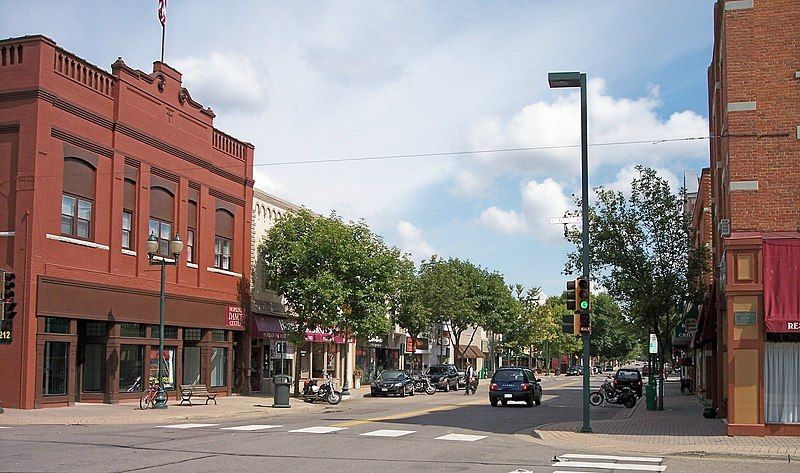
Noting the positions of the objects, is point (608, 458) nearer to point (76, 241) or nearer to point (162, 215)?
point (76, 241)

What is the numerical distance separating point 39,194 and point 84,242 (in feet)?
9.17

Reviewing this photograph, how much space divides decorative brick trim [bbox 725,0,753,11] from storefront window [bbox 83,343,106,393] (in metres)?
23.5

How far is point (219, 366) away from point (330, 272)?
668 centimetres

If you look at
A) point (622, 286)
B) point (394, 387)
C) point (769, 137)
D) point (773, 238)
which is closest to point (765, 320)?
point (773, 238)

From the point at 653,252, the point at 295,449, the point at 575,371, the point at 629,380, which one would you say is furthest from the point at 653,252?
the point at 575,371

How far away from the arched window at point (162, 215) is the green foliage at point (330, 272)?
7.11 meters

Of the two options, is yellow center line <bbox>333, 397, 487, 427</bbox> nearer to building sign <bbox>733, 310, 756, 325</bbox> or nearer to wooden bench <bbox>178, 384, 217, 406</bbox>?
wooden bench <bbox>178, 384, 217, 406</bbox>

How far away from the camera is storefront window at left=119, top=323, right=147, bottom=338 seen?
32584 mm

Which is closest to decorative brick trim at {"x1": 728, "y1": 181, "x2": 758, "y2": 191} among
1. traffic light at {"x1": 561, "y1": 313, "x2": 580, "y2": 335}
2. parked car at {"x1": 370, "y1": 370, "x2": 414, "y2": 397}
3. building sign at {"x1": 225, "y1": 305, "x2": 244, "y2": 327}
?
traffic light at {"x1": 561, "y1": 313, "x2": 580, "y2": 335}

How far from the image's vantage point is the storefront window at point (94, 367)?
3189 centimetres

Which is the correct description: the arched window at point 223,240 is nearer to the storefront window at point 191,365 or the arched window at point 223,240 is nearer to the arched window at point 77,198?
the storefront window at point 191,365

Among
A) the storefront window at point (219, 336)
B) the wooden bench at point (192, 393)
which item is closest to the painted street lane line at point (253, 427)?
the wooden bench at point (192, 393)

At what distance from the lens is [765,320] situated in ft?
69.9

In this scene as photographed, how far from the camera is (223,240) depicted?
40.5 m
